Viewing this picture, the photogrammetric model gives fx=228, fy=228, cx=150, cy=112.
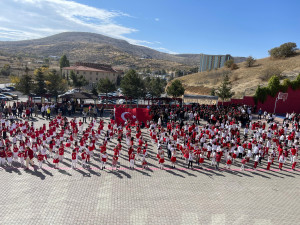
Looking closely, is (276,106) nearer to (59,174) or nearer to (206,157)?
(206,157)

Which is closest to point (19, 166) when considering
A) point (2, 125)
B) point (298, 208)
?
point (2, 125)

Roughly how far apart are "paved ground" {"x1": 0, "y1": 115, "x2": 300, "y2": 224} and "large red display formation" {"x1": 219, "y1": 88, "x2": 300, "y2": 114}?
2098cm

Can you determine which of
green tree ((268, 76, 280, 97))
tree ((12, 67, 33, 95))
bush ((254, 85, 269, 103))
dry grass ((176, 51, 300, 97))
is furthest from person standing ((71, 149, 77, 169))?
dry grass ((176, 51, 300, 97))

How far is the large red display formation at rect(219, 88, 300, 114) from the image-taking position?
3312 cm

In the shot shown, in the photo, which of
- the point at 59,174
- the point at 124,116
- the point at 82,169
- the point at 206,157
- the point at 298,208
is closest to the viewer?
the point at 298,208

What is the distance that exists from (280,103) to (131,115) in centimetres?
2478

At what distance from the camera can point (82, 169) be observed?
12672 millimetres

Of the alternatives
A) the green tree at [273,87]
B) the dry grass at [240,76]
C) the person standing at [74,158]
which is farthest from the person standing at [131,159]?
the dry grass at [240,76]

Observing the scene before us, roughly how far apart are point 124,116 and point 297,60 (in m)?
62.3

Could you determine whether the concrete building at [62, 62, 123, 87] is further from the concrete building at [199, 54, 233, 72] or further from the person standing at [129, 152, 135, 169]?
the concrete building at [199, 54, 233, 72]

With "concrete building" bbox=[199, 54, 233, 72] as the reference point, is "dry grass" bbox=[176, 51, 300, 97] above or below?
below

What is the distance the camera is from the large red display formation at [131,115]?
798 inches

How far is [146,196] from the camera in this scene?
33.7 feet

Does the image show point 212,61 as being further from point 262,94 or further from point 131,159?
point 131,159
